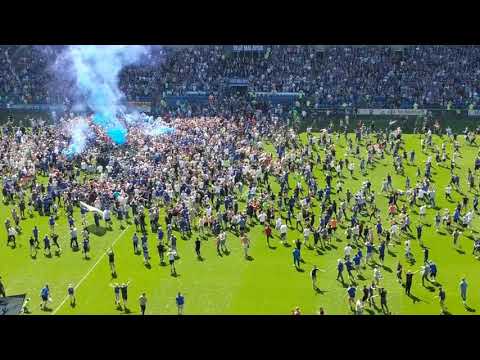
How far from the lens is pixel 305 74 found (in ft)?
207

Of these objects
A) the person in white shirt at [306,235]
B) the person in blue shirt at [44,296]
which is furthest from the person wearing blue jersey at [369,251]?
the person in blue shirt at [44,296]

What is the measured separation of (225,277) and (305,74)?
34.2 meters

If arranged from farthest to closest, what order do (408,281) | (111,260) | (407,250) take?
(407,250) < (111,260) < (408,281)

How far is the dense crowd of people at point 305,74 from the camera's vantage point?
5912cm

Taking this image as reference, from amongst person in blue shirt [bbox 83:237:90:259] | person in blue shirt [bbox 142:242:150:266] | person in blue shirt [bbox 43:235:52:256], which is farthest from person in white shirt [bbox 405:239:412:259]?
person in blue shirt [bbox 43:235:52:256]

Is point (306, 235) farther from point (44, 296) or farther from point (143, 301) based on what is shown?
point (44, 296)

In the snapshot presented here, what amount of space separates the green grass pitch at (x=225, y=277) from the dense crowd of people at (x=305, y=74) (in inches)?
912

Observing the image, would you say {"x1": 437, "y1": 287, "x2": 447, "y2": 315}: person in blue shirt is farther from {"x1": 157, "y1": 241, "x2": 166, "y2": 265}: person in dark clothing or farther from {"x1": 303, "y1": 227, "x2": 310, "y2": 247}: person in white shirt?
{"x1": 157, "y1": 241, "x2": 166, "y2": 265}: person in dark clothing

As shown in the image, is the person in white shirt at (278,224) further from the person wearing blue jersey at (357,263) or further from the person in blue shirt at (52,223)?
the person in blue shirt at (52,223)

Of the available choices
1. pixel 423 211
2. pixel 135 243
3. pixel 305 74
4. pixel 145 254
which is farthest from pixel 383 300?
pixel 305 74

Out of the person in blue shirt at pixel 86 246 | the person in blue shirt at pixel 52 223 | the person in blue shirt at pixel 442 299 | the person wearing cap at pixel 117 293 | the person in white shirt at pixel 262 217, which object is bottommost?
the person in blue shirt at pixel 442 299

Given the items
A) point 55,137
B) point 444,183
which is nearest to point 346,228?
point 444,183

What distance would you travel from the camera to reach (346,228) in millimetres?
36625
